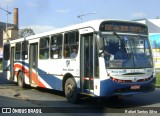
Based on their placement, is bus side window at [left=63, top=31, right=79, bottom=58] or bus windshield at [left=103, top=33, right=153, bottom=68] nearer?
bus windshield at [left=103, top=33, right=153, bottom=68]

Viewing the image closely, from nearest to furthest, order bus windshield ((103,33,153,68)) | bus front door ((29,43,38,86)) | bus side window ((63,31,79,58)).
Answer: bus windshield ((103,33,153,68)), bus side window ((63,31,79,58)), bus front door ((29,43,38,86))

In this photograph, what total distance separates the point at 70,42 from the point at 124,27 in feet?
8.04

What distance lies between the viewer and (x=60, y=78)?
50.6ft

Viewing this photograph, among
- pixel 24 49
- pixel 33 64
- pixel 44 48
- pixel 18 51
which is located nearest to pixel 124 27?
pixel 44 48

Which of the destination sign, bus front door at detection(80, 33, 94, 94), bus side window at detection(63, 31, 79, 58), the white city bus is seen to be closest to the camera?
the white city bus

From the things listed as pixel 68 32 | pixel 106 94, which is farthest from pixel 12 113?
pixel 68 32

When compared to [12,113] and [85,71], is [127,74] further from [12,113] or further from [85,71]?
[12,113]

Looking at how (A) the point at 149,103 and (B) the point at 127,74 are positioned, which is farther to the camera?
(A) the point at 149,103

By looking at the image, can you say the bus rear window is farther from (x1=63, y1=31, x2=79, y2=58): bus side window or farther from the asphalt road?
(x1=63, y1=31, x2=79, y2=58): bus side window

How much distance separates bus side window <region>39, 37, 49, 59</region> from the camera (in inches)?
667

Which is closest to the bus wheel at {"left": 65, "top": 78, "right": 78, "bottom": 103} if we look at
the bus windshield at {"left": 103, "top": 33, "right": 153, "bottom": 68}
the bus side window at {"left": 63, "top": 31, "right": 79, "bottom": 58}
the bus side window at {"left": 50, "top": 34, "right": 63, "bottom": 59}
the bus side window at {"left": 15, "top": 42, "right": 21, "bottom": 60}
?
the bus side window at {"left": 63, "top": 31, "right": 79, "bottom": 58}

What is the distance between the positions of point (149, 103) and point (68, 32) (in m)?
4.17

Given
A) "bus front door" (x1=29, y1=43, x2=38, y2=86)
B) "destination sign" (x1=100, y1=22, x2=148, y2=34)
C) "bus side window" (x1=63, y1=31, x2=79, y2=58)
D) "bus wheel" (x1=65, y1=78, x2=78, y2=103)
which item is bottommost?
"bus wheel" (x1=65, y1=78, x2=78, y2=103)

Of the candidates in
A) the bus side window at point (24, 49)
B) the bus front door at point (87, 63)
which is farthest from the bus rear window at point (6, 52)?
the bus front door at point (87, 63)
